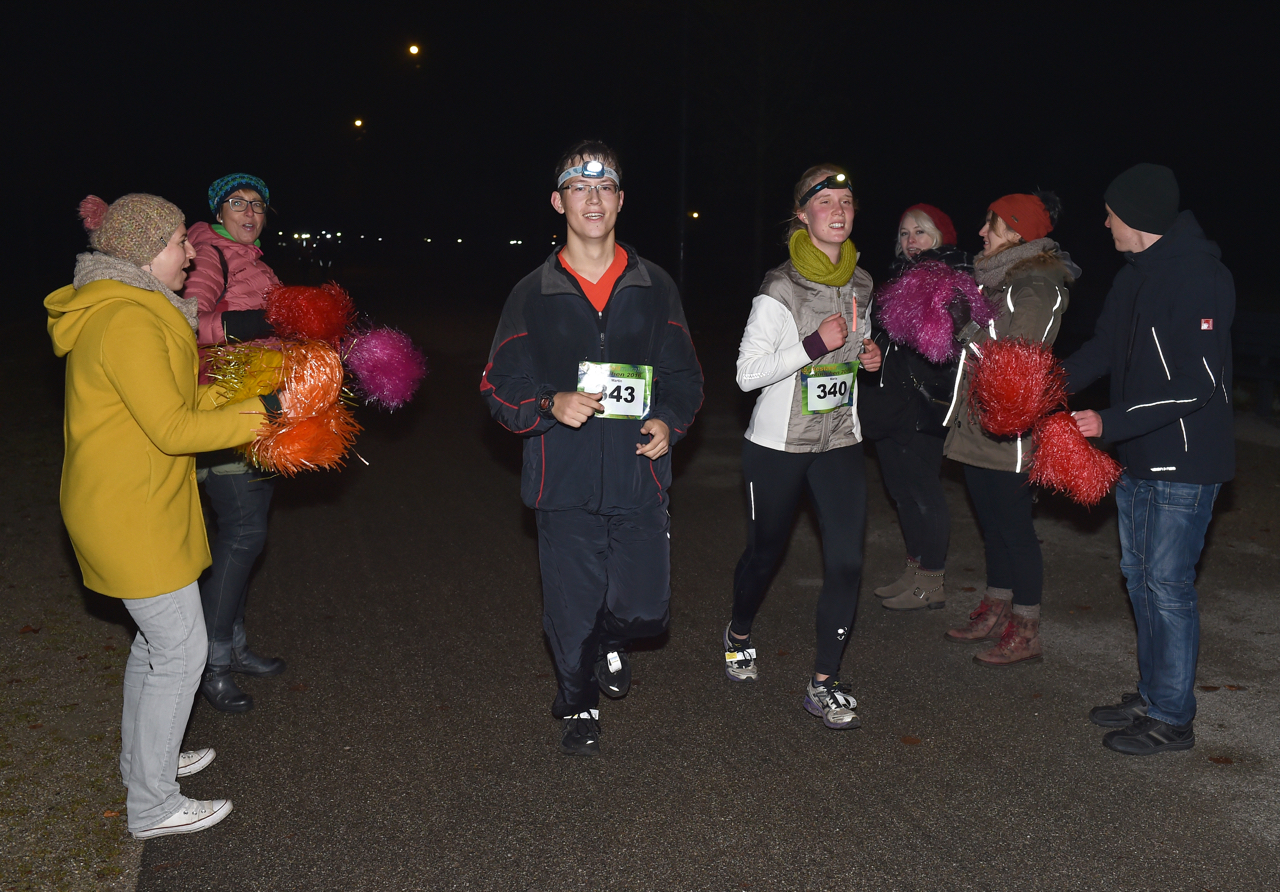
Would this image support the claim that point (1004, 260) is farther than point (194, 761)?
Yes

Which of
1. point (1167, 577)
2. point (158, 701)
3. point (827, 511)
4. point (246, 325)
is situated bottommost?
point (158, 701)

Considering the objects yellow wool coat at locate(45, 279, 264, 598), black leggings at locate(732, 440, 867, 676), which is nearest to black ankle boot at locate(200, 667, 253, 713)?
yellow wool coat at locate(45, 279, 264, 598)

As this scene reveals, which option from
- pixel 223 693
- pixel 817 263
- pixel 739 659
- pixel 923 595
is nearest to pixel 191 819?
pixel 223 693

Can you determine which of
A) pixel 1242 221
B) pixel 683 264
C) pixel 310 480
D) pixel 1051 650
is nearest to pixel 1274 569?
pixel 1051 650

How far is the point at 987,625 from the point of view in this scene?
224 inches

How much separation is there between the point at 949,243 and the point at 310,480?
608 cm

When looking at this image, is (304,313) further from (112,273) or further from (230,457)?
(112,273)

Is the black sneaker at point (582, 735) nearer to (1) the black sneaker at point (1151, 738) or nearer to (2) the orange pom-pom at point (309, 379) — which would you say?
(2) the orange pom-pom at point (309, 379)

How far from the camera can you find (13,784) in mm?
4227

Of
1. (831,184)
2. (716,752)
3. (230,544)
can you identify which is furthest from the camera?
(230,544)

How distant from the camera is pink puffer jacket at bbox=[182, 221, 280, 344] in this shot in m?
4.59

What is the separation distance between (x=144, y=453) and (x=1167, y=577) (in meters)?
4.02

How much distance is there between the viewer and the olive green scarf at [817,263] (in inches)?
180

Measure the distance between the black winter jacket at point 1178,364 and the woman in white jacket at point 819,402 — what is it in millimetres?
1075
